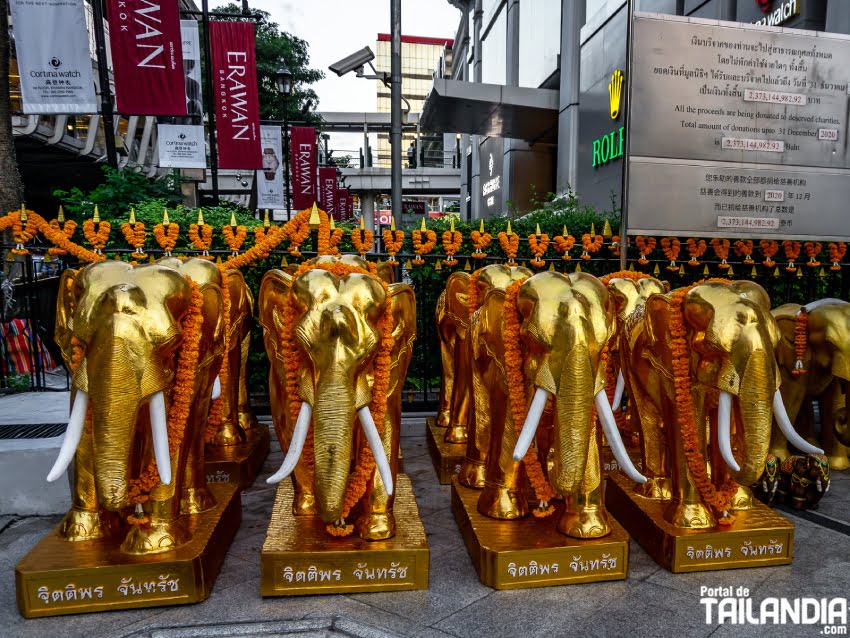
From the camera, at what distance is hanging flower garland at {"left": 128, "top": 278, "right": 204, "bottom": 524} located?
107 inches

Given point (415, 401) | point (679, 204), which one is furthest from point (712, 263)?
point (415, 401)

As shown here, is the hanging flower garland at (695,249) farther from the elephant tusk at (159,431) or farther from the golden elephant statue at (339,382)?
the elephant tusk at (159,431)

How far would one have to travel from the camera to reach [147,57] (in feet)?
28.5

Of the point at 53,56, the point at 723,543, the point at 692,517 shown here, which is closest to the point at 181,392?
the point at 692,517

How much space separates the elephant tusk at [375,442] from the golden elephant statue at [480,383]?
84cm

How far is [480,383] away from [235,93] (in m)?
10.00

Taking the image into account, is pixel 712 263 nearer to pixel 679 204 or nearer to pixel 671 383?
pixel 679 204

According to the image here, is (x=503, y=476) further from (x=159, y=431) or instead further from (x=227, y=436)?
(x=227, y=436)

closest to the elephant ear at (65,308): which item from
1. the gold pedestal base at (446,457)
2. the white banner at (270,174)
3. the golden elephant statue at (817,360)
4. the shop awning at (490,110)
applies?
the gold pedestal base at (446,457)

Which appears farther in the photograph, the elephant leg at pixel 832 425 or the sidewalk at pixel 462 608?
the elephant leg at pixel 832 425

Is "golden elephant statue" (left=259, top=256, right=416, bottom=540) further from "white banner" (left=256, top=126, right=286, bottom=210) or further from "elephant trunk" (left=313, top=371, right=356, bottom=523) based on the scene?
"white banner" (left=256, top=126, right=286, bottom=210)

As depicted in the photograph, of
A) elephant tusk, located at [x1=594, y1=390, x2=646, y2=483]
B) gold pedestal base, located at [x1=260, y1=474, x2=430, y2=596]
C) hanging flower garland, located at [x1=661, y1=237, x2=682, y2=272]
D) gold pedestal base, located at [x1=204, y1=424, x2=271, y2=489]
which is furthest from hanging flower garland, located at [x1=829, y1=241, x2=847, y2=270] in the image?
gold pedestal base, located at [x1=204, y1=424, x2=271, y2=489]

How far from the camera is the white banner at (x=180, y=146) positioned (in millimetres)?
11219

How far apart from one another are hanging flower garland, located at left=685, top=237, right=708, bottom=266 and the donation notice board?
529mm
